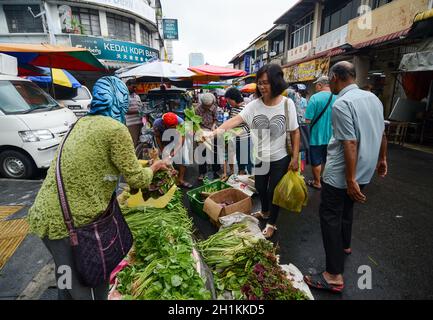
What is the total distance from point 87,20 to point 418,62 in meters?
18.8

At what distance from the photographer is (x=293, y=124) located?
2846 millimetres

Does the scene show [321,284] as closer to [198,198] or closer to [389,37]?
[198,198]

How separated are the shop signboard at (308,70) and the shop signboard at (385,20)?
4.51 feet

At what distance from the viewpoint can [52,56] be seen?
700cm

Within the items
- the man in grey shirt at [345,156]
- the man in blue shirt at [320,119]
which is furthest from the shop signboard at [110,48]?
the man in grey shirt at [345,156]

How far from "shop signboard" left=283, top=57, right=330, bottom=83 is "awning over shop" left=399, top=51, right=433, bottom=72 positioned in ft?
14.1

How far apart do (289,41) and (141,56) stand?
11516mm

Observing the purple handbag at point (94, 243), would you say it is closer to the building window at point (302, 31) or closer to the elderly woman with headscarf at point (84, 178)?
the elderly woman with headscarf at point (84, 178)

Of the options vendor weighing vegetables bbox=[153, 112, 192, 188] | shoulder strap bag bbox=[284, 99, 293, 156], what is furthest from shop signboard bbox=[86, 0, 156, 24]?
shoulder strap bag bbox=[284, 99, 293, 156]

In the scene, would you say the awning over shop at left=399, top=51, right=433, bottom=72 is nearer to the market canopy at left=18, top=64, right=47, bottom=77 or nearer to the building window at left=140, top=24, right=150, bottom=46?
the market canopy at left=18, top=64, right=47, bottom=77

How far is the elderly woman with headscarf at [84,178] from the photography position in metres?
1.44

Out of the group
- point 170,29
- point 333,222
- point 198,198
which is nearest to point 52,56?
point 198,198

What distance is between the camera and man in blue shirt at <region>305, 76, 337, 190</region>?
13.7 ft
